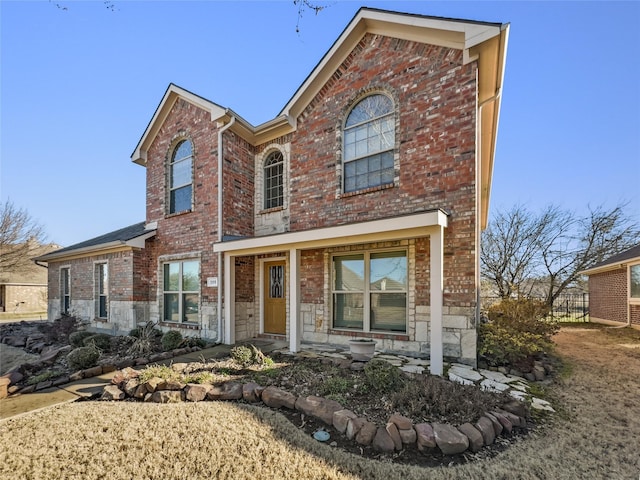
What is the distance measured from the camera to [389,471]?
271 centimetres

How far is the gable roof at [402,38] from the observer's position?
5.84 meters

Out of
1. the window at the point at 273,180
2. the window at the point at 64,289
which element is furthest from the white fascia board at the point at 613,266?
the window at the point at 64,289

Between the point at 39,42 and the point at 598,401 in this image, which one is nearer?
the point at 598,401

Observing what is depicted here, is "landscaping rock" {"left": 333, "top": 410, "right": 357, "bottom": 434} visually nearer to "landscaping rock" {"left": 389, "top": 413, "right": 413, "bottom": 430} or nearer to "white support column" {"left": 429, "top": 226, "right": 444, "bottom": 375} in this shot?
"landscaping rock" {"left": 389, "top": 413, "right": 413, "bottom": 430}

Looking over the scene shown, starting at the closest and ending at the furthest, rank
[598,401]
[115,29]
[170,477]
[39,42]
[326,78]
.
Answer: [170,477] → [115,29] → [598,401] → [39,42] → [326,78]

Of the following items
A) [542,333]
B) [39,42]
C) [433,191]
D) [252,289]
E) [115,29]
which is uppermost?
[39,42]

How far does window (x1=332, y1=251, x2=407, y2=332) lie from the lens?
6.62m

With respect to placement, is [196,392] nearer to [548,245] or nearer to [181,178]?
[181,178]

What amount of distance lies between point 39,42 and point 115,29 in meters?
2.20

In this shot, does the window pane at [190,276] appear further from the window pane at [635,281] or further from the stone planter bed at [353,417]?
the window pane at [635,281]

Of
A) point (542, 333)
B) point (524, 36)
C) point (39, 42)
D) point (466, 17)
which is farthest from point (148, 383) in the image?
point (524, 36)

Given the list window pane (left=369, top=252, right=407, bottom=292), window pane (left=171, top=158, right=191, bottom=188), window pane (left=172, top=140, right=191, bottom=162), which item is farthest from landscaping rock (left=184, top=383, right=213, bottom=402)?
window pane (left=172, top=140, right=191, bottom=162)

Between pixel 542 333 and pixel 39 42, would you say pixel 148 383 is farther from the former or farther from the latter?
pixel 542 333

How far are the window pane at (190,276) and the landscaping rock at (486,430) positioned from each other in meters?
7.74
